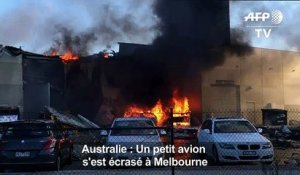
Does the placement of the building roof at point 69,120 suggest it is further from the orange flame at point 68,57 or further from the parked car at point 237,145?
the parked car at point 237,145

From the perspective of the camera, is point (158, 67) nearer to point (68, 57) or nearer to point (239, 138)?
point (68, 57)

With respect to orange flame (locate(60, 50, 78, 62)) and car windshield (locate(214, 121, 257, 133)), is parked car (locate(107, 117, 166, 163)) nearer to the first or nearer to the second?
car windshield (locate(214, 121, 257, 133))

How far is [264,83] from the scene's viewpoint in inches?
1764

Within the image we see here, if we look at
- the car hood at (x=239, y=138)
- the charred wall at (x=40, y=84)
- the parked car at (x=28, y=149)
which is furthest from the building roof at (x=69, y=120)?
the parked car at (x=28, y=149)

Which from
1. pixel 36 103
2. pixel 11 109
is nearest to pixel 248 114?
Answer: pixel 36 103

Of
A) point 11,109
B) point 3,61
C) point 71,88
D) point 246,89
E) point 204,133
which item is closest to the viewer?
point 204,133

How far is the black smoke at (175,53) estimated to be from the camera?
36125 millimetres

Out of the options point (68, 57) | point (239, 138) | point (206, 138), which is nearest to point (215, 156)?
point (239, 138)

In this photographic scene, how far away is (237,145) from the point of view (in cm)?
1306

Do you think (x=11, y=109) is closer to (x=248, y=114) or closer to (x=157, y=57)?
(x=157, y=57)

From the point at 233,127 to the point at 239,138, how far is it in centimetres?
120

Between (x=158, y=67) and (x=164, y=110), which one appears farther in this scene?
(x=158, y=67)

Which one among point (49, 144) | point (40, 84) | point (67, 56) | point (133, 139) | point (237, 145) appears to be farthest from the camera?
point (67, 56)

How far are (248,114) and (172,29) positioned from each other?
10435 millimetres
